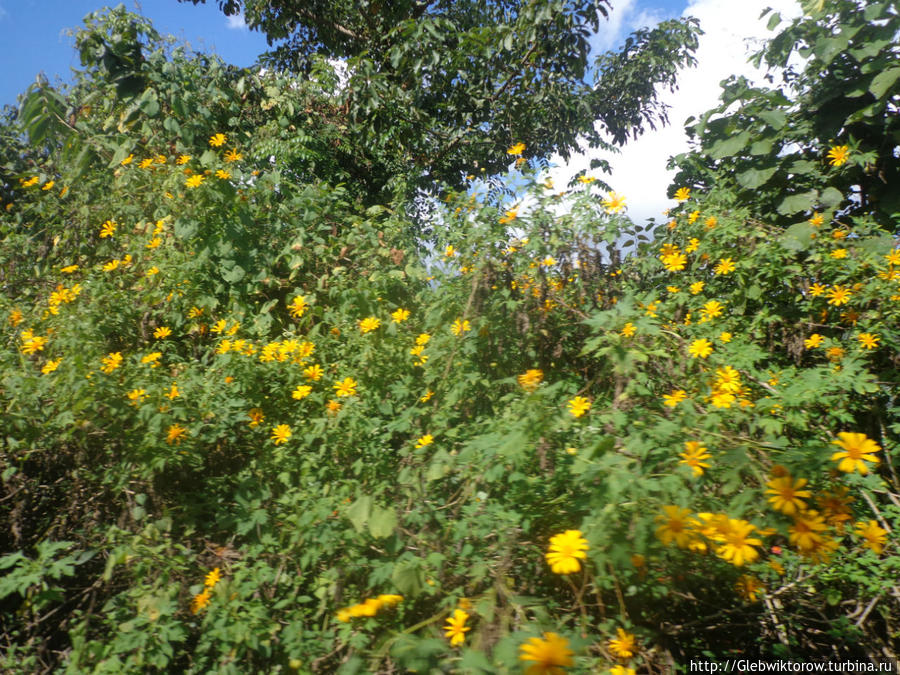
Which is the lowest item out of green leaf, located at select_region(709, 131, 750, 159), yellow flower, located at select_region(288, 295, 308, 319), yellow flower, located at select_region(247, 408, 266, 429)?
yellow flower, located at select_region(247, 408, 266, 429)

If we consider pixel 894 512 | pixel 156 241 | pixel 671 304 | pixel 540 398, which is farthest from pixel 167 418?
pixel 894 512

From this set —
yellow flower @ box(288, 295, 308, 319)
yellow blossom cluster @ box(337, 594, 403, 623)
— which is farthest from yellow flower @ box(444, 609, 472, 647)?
→ yellow flower @ box(288, 295, 308, 319)

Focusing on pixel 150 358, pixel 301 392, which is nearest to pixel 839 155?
pixel 301 392

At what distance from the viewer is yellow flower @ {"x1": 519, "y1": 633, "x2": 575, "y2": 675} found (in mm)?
941

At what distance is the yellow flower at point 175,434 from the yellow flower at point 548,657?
1.35 m

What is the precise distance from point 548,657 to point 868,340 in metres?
1.91

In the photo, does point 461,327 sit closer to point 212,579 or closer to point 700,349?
point 700,349

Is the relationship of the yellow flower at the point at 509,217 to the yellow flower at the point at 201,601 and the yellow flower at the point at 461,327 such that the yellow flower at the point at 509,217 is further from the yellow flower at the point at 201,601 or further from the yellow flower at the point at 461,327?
the yellow flower at the point at 201,601

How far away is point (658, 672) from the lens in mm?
1427

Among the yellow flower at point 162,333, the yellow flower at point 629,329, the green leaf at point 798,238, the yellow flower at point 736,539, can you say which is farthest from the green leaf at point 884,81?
the yellow flower at point 162,333

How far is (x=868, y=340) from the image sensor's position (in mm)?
2076

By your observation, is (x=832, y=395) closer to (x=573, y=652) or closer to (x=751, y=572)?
(x=751, y=572)

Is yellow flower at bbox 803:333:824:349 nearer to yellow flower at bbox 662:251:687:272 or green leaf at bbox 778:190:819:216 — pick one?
yellow flower at bbox 662:251:687:272

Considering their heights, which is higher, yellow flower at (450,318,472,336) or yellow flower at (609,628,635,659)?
yellow flower at (450,318,472,336)
